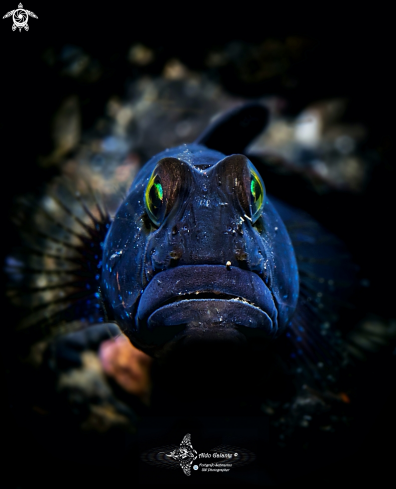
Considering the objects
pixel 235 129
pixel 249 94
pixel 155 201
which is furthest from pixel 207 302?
pixel 249 94

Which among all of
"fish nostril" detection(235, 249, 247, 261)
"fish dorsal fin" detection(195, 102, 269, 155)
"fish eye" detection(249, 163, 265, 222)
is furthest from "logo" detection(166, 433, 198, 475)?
"fish dorsal fin" detection(195, 102, 269, 155)

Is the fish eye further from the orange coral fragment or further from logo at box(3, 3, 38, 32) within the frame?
logo at box(3, 3, 38, 32)

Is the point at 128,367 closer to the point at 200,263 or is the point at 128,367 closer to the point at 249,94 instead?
the point at 200,263

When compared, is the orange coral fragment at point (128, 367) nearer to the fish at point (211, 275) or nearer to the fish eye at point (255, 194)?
the fish at point (211, 275)

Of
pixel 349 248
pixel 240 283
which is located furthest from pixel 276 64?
pixel 240 283

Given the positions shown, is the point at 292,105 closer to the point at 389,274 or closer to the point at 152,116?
the point at 152,116
